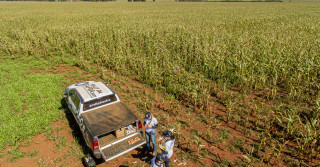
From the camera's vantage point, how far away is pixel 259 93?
9.38 m

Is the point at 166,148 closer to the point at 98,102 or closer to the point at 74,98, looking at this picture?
the point at 98,102

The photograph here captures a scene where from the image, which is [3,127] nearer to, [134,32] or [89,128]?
[89,128]

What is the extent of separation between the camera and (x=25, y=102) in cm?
891

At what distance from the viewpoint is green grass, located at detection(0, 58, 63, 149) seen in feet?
22.3

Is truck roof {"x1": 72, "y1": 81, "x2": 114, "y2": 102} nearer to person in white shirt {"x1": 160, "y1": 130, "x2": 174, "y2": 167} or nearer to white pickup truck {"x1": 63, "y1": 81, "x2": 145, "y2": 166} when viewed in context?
white pickup truck {"x1": 63, "y1": 81, "x2": 145, "y2": 166}

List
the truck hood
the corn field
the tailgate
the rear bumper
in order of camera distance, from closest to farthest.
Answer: the rear bumper < the tailgate < the truck hood < the corn field

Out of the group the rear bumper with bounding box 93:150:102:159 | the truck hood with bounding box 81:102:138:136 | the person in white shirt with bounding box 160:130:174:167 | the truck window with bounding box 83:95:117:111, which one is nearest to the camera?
the person in white shirt with bounding box 160:130:174:167

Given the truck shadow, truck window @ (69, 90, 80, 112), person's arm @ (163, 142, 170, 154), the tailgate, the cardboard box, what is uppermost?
truck window @ (69, 90, 80, 112)

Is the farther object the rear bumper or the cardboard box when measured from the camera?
the cardboard box

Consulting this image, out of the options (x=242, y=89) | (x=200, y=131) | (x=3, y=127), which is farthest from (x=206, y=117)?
(x=3, y=127)

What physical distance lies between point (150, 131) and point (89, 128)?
1.91 metres

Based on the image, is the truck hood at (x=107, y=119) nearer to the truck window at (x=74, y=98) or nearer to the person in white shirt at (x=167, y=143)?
the truck window at (x=74, y=98)

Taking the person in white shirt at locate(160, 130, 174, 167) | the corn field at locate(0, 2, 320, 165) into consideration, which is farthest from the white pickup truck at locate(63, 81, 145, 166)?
the corn field at locate(0, 2, 320, 165)

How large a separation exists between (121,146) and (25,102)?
22.0 ft
